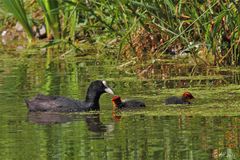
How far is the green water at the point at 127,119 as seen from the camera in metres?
8.23

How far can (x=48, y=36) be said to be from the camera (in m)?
19.9

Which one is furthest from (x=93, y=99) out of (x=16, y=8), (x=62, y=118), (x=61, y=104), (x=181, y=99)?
(x=16, y=8)

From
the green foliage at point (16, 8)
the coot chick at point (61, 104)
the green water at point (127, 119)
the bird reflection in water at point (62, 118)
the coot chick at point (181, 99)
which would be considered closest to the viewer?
the green water at point (127, 119)

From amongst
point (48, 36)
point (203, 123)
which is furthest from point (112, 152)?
point (48, 36)

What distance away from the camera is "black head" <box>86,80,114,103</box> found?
1124 centimetres

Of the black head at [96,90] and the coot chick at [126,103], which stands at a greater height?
the black head at [96,90]

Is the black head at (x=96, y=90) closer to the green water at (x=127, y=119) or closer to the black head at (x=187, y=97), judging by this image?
the green water at (x=127, y=119)

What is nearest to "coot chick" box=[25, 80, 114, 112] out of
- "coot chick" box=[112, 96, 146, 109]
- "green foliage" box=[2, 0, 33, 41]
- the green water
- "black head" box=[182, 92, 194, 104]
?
the green water

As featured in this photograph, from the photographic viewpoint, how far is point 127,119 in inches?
403

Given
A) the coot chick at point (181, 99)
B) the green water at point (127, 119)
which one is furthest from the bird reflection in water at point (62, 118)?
the coot chick at point (181, 99)

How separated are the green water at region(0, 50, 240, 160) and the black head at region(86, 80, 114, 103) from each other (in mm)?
165

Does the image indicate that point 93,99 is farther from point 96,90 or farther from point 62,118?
point 62,118

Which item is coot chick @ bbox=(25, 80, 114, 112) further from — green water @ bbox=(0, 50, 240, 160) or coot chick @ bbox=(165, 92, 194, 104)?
coot chick @ bbox=(165, 92, 194, 104)

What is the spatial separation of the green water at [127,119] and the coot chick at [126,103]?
0.27 feet
